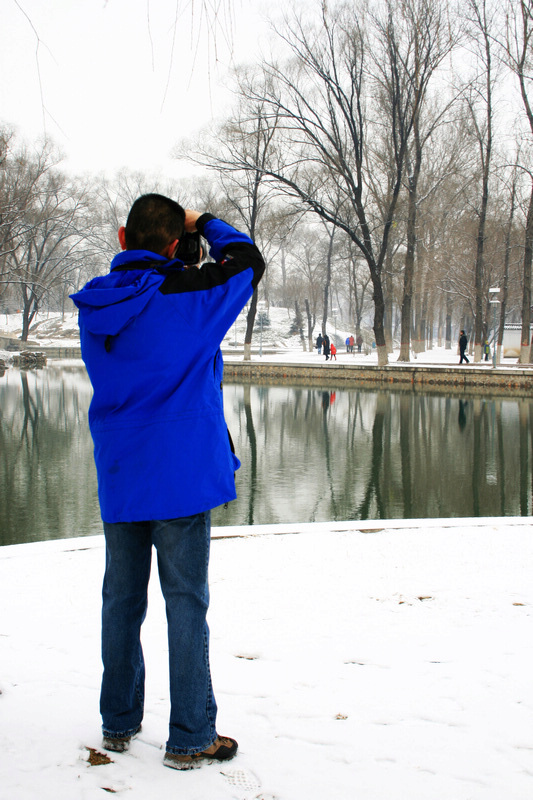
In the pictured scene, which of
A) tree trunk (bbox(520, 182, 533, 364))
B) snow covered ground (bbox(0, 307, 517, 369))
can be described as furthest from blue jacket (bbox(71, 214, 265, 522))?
snow covered ground (bbox(0, 307, 517, 369))

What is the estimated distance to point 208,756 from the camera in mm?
1772

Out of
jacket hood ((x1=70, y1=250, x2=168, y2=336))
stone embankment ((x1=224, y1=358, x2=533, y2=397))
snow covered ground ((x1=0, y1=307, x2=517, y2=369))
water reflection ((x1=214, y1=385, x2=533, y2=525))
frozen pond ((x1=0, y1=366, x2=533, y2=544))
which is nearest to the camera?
jacket hood ((x1=70, y1=250, x2=168, y2=336))

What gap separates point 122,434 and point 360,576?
2.04m

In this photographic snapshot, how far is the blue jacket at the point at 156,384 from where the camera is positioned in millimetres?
1712

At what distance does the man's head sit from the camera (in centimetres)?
182

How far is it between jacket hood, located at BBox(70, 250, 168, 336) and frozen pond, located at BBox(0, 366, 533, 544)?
4.93m

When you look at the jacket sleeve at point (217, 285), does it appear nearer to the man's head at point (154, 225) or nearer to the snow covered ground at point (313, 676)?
the man's head at point (154, 225)

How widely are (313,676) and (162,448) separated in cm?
112

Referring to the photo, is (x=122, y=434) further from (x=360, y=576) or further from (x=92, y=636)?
(x=360, y=576)

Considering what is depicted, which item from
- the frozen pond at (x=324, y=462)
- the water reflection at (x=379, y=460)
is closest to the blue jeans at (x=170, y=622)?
the frozen pond at (x=324, y=462)

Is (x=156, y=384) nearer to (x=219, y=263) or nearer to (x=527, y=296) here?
(x=219, y=263)

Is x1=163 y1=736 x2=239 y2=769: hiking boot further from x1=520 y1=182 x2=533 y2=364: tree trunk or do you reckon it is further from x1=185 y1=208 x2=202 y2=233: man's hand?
x1=520 y1=182 x2=533 y2=364: tree trunk

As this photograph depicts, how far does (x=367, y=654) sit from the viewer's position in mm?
2492

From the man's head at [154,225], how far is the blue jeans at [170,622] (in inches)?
30.2
